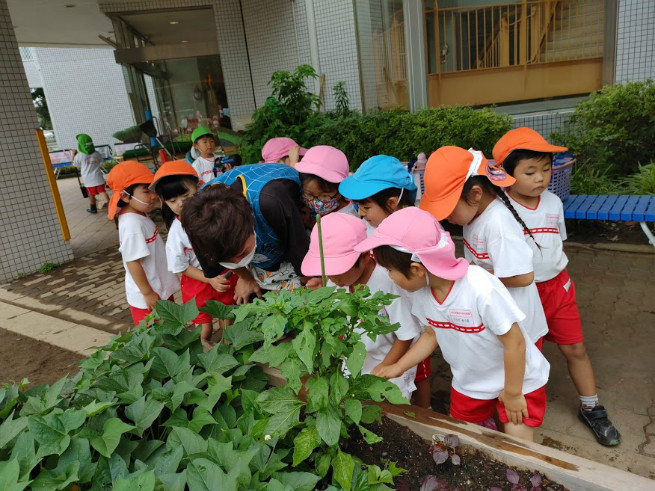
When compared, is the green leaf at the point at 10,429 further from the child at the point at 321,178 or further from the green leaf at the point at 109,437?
the child at the point at 321,178

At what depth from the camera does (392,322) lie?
1.94 m

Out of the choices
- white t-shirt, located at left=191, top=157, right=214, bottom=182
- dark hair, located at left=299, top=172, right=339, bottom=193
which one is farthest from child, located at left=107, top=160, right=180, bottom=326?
white t-shirt, located at left=191, top=157, right=214, bottom=182

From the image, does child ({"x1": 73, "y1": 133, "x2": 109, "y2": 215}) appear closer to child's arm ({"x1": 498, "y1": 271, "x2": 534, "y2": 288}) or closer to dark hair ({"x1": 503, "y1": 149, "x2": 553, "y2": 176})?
dark hair ({"x1": 503, "y1": 149, "x2": 553, "y2": 176})

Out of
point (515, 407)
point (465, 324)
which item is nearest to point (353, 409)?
point (465, 324)

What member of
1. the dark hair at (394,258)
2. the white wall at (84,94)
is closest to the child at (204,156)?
the dark hair at (394,258)

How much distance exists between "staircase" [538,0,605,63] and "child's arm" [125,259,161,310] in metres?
5.65

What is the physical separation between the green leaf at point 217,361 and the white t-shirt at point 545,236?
4.65ft

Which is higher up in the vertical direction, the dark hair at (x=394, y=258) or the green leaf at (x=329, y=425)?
the dark hair at (x=394, y=258)

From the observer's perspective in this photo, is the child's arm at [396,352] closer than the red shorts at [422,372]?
Yes

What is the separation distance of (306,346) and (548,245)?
146cm

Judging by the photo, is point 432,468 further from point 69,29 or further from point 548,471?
point 69,29

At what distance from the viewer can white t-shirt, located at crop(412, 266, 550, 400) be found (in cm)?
166

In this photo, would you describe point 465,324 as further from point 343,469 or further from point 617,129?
point 617,129

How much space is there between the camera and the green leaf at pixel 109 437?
131 centimetres
